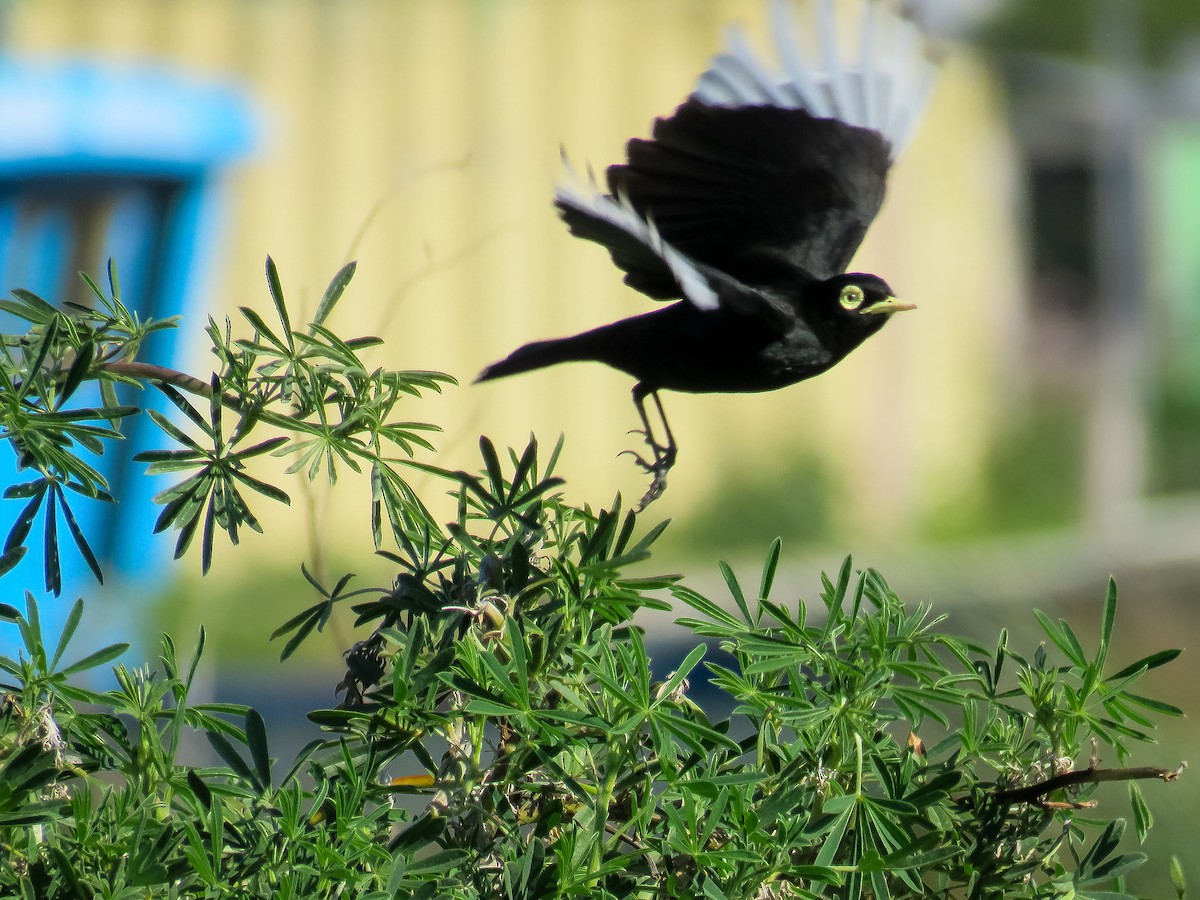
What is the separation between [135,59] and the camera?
7023 mm

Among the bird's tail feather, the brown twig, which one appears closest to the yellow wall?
the bird's tail feather

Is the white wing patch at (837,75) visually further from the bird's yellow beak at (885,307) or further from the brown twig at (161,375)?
the brown twig at (161,375)

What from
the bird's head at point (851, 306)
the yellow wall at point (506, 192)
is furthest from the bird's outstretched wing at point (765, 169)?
the yellow wall at point (506, 192)

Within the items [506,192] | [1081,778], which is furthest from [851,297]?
[506,192]

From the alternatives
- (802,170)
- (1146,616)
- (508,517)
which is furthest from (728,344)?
(1146,616)

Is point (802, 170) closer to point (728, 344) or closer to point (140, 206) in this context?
point (728, 344)

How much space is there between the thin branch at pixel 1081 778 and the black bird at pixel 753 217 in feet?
2.60

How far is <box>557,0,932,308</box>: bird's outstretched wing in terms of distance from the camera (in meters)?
2.33

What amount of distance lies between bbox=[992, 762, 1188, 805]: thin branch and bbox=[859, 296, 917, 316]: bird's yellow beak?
1234mm

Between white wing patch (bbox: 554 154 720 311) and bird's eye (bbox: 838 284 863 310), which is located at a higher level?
white wing patch (bbox: 554 154 720 311)

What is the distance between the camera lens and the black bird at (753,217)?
1950 mm

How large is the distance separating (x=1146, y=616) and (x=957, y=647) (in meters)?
4.49

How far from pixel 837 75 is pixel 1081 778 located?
1968 millimetres

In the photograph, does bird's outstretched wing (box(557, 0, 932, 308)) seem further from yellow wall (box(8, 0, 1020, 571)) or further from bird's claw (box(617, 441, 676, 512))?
yellow wall (box(8, 0, 1020, 571))
